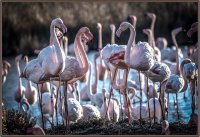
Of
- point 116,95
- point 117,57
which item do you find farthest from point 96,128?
point 116,95

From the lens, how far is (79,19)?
2298 centimetres

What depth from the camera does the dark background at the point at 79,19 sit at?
840 inches

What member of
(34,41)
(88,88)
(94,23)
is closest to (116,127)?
(88,88)

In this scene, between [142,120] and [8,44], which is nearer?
[142,120]

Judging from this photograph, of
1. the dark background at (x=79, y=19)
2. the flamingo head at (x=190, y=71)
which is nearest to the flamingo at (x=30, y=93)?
the flamingo head at (x=190, y=71)

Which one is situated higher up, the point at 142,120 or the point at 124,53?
the point at 124,53

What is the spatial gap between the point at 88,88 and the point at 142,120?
7.85ft

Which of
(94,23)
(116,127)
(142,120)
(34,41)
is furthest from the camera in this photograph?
(94,23)

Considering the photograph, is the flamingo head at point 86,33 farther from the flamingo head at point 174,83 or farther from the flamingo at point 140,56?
Result: the flamingo head at point 174,83

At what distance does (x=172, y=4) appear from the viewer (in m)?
23.7

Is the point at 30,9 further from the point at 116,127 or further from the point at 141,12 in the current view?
the point at 116,127

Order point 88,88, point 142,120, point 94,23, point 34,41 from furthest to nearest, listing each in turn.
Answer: point 94,23 → point 34,41 → point 88,88 → point 142,120

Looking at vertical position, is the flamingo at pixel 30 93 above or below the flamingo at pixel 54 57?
below

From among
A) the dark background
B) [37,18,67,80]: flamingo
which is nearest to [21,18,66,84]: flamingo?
[37,18,67,80]: flamingo
